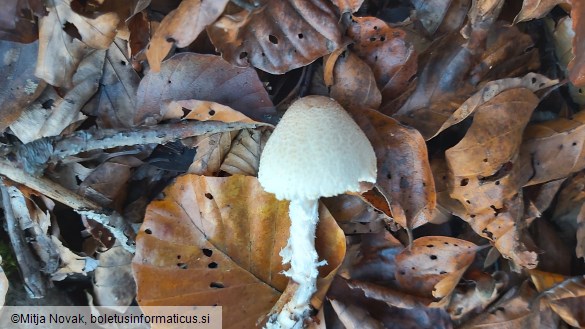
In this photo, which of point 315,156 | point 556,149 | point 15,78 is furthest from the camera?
point 556,149

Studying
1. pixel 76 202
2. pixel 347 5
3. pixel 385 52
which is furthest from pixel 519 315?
pixel 76 202

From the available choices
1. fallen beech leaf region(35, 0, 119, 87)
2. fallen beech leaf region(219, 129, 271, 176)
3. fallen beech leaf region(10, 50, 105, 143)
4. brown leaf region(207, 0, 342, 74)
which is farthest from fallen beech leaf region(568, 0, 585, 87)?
fallen beech leaf region(10, 50, 105, 143)

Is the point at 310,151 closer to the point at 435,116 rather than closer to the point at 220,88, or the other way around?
the point at 220,88

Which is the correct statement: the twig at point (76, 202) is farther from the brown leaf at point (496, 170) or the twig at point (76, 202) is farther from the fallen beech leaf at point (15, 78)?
the brown leaf at point (496, 170)

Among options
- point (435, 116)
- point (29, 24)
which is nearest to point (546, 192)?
point (435, 116)

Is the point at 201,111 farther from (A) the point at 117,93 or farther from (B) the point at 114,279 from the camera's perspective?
(B) the point at 114,279

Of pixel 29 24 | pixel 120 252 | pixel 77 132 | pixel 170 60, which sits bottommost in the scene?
pixel 120 252
